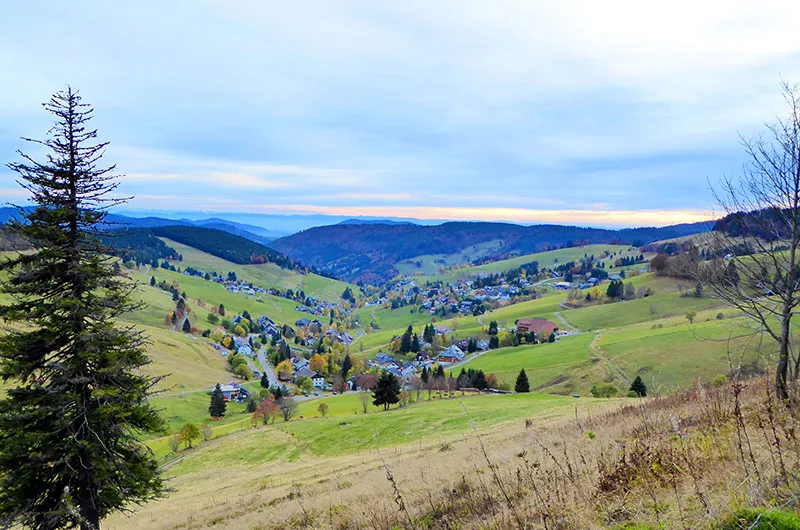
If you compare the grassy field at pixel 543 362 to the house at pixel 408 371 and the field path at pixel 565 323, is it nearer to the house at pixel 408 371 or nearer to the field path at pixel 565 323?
the house at pixel 408 371

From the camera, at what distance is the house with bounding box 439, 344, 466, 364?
106688 mm

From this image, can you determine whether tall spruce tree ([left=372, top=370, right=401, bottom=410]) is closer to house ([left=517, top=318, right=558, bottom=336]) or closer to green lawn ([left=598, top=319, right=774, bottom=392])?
green lawn ([left=598, top=319, right=774, bottom=392])

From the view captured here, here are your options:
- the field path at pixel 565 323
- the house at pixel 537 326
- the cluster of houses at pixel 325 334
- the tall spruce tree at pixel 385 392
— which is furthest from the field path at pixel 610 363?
the cluster of houses at pixel 325 334

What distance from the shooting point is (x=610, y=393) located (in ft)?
145

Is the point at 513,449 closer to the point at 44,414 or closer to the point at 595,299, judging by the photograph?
the point at 44,414

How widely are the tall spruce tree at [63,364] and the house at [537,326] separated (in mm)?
108745

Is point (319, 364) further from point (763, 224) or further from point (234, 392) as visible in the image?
point (763, 224)

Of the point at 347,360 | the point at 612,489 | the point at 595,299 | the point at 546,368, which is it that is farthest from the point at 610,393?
the point at 595,299

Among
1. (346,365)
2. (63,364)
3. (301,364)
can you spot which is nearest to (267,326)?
(301,364)

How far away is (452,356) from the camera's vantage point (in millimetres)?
108688

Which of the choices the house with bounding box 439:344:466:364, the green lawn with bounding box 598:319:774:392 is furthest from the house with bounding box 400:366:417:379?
the green lawn with bounding box 598:319:774:392

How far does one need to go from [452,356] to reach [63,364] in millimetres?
102477

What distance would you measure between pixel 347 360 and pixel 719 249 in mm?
109699

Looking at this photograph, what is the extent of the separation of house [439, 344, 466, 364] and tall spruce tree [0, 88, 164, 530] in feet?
322
